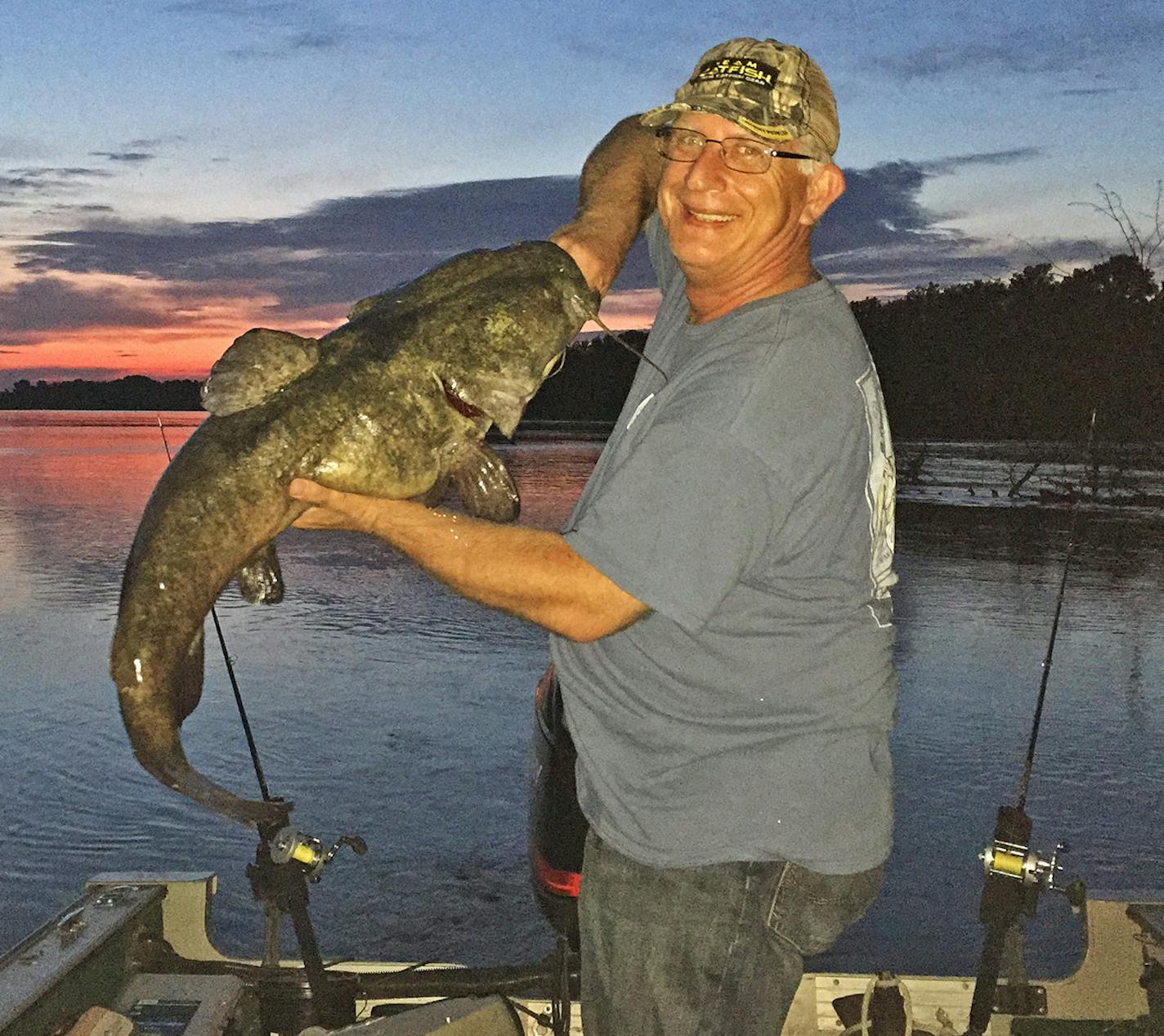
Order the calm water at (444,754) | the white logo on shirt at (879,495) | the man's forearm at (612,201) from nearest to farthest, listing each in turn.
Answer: the white logo on shirt at (879,495)
the man's forearm at (612,201)
the calm water at (444,754)

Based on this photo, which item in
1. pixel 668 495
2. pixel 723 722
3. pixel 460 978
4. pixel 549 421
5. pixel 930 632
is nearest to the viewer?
pixel 668 495

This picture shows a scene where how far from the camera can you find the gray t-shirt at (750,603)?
5.90 feet

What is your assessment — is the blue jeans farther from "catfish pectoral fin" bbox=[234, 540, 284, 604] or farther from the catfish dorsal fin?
the catfish dorsal fin

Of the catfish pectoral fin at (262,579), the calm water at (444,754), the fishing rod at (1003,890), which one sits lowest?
the calm water at (444,754)

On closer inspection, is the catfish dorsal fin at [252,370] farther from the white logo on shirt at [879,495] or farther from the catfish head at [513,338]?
the white logo on shirt at [879,495]

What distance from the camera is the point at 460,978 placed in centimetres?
332

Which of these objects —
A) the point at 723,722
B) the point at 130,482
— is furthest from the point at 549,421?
the point at 723,722

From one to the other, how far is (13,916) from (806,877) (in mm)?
5960

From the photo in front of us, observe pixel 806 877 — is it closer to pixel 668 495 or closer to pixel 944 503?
pixel 668 495

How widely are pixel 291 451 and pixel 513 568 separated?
52 centimetres

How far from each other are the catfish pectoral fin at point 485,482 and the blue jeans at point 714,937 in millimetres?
719

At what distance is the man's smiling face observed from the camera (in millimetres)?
2100

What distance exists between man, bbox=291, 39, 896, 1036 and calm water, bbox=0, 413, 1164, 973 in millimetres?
1182

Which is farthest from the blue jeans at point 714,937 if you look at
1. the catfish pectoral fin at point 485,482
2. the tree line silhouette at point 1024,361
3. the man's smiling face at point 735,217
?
the tree line silhouette at point 1024,361
